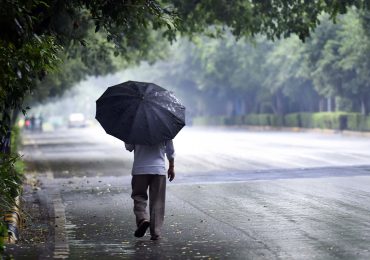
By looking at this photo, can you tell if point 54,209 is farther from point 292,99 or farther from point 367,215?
point 292,99

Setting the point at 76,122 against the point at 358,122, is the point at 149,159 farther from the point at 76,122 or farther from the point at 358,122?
the point at 76,122

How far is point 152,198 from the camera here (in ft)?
33.1

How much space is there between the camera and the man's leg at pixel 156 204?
32.9ft

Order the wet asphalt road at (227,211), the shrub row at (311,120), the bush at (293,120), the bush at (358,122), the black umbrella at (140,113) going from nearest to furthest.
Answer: the wet asphalt road at (227,211)
the black umbrella at (140,113)
the bush at (358,122)
the shrub row at (311,120)
the bush at (293,120)

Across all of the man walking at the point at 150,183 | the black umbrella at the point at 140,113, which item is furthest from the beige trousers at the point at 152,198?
the black umbrella at the point at 140,113

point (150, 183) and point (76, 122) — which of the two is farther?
point (76, 122)

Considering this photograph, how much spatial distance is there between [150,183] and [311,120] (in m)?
48.9

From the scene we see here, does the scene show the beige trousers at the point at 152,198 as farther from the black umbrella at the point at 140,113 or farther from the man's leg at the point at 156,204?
the black umbrella at the point at 140,113

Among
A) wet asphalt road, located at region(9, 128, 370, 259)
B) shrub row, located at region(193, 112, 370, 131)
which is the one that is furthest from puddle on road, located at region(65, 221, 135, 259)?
shrub row, located at region(193, 112, 370, 131)

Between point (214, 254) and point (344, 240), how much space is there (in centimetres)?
165

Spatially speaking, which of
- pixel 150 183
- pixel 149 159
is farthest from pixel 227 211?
pixel 149 159

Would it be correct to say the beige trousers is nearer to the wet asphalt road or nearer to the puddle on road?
the wet asphalt road

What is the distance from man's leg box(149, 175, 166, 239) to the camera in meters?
10.0

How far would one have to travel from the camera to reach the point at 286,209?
12.9m
